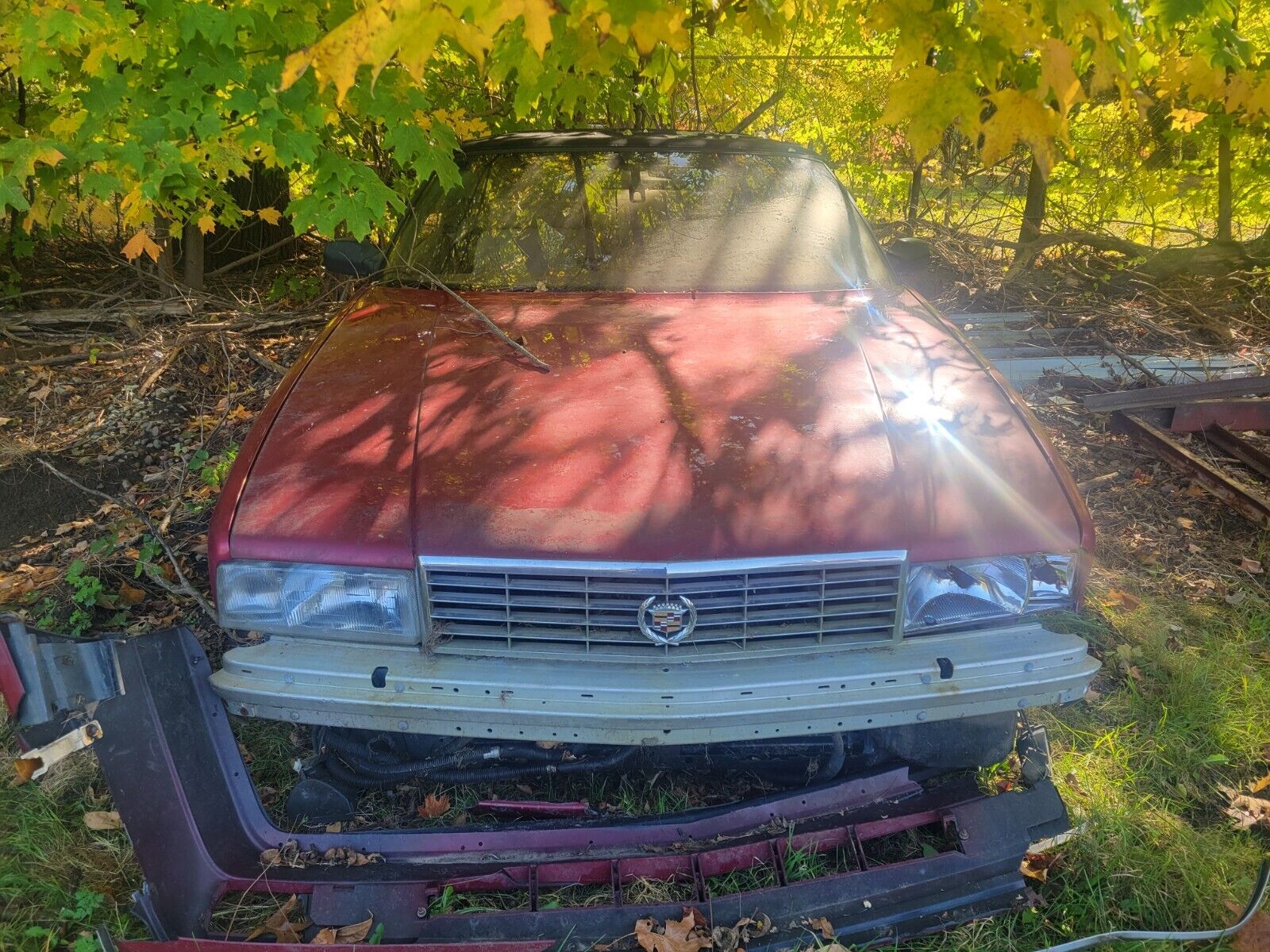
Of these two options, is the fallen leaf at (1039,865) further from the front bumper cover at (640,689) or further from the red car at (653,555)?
the front bumper cover at (640,689)

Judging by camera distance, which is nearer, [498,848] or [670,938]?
[670,938]

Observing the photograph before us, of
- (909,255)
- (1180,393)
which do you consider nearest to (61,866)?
(909,255)

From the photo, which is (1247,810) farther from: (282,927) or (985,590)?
(282,927)

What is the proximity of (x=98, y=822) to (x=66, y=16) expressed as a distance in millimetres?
2454

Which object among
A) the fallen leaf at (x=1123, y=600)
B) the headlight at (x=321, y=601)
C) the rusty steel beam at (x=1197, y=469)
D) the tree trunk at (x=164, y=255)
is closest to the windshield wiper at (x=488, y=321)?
the headlight at (x=321, y=601)

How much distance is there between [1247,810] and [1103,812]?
493mm

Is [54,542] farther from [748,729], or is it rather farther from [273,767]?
[748,729]

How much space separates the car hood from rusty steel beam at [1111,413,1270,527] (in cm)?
228

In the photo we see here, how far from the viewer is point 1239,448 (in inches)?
190

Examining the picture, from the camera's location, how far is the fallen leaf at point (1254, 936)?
88.0 inches

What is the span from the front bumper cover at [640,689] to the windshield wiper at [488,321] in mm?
984

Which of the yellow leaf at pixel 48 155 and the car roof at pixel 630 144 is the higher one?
the yellow leaf at pixel 48 155

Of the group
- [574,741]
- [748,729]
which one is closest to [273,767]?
[574,741]

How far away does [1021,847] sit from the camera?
89.2 inches
